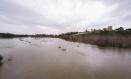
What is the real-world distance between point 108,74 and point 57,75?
4.05 meters

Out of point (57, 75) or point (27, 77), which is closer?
point (27, 77)

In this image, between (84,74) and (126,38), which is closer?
(84,74)

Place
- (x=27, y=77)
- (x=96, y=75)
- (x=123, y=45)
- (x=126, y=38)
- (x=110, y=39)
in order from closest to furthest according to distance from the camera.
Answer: (x=27, y=77)
(x=96, y=75)
(x=123, y=45)
(x=126, y=38)
(x=110, y=39)

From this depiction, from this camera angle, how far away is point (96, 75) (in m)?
9.32

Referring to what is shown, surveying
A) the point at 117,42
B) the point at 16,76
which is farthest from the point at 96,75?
the point at 117,42

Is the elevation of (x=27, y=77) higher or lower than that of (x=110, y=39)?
lower

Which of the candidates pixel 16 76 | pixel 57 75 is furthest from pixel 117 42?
pixel 16 76

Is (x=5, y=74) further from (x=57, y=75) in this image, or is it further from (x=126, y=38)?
(x=126, y=38)

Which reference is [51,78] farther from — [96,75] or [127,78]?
[127,78]

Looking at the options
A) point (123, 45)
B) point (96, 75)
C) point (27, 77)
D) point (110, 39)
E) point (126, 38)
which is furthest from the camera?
point (110, 39)

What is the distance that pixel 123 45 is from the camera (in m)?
29.4

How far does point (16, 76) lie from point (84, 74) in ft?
17.0

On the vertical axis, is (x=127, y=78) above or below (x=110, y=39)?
below

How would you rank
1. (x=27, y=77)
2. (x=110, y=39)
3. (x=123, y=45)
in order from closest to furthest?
(x=27, y=77) → (x=123, y=45) → (x=110, y=39)
